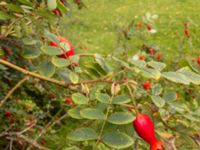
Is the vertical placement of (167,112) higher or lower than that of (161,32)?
higher

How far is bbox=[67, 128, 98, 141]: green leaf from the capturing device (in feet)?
3.32

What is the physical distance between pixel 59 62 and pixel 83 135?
0.70 feet

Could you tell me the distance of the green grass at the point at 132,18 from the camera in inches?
293

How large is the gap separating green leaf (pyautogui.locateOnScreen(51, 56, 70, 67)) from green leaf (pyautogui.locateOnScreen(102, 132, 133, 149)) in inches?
8.9

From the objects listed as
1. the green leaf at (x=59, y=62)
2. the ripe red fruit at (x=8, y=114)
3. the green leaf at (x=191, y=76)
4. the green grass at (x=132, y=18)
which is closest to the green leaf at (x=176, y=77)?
the green leaf at (x=191, y=76)

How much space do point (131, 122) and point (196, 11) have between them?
8593mm

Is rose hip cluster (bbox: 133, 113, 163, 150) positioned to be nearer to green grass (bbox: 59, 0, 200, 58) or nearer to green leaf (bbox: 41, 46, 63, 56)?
green leaf (bbox: 41, 46, 63, 56)

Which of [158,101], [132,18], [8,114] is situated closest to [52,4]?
[158,101]

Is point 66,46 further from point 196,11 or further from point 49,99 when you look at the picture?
point 196,11

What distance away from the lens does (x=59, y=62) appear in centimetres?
115

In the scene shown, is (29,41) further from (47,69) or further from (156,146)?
(156,146)

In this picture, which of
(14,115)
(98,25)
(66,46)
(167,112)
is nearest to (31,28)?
(66,46)

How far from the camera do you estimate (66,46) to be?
3.96 feet

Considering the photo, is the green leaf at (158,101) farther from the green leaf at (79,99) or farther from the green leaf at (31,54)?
the green leaf at (31,54)
